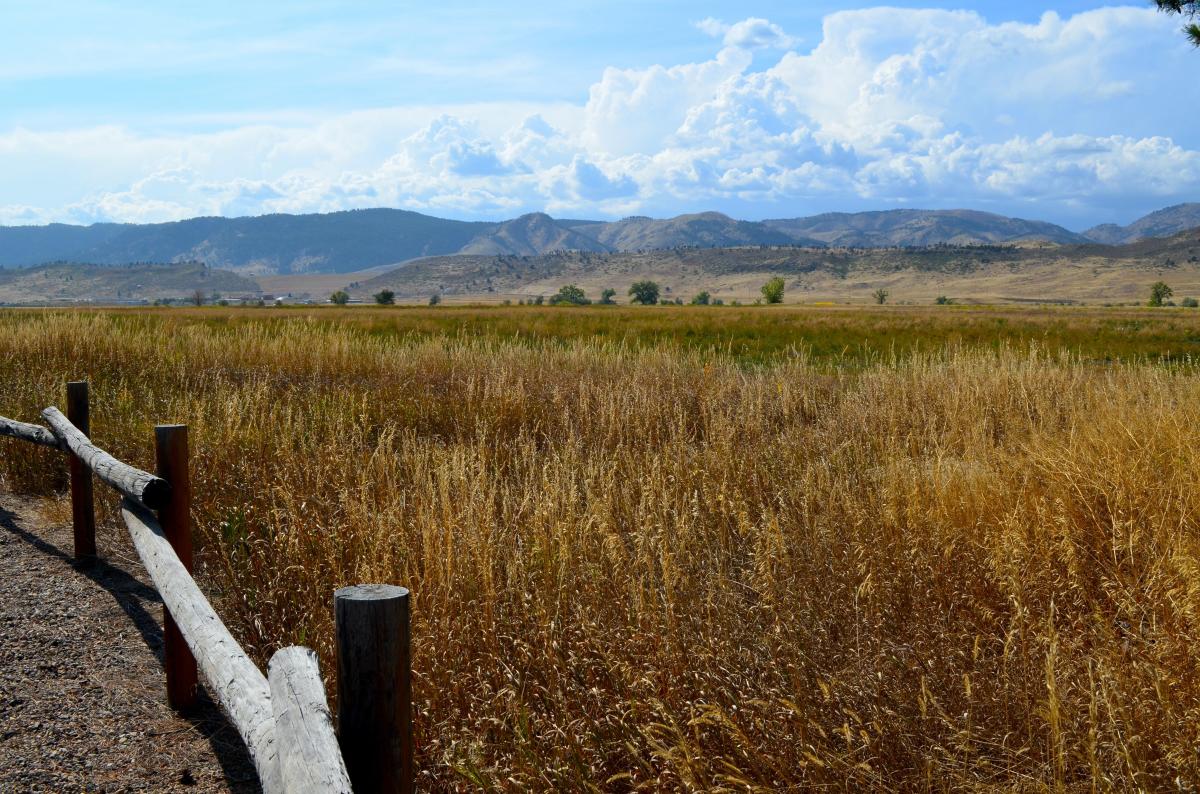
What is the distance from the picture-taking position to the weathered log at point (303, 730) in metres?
1.95

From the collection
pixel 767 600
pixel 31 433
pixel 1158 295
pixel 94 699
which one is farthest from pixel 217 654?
pixel 1158 295

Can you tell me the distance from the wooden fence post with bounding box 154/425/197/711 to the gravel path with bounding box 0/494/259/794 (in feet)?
0.38

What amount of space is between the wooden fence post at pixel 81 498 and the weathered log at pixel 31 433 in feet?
0.95

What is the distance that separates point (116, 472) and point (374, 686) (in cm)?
322

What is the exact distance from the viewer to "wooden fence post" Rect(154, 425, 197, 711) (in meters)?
4.03

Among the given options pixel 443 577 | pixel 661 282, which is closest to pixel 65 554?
pixel 443 577

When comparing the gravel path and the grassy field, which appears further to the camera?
the gravel path

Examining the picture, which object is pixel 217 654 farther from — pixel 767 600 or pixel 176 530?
pixel 767 600

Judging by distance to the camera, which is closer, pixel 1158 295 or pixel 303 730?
A: pixel 303 730

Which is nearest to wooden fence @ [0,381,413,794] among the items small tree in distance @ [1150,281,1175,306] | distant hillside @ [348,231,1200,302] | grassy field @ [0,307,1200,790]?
grassy field @ [0,307,1200,790]

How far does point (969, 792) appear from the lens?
2848 millimetres

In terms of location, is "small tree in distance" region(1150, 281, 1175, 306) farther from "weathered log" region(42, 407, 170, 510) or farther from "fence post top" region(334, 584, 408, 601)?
"fence post top" region(334, 584, 408, 601)

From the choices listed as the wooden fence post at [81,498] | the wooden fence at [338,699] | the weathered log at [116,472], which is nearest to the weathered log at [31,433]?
the weathered log at [116,472]

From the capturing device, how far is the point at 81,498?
5844 mm
